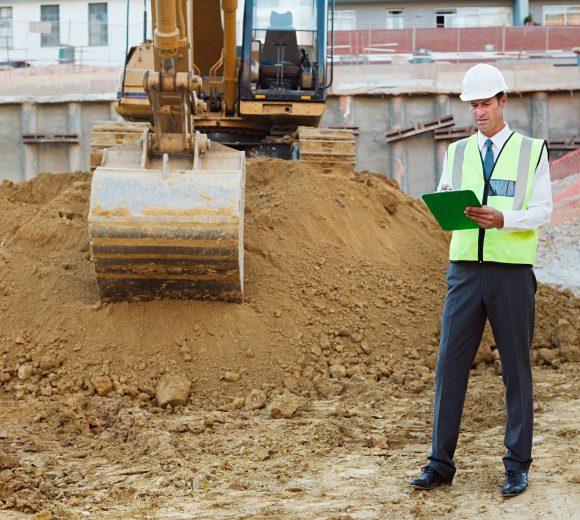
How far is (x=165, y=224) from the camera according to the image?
6.76 meters

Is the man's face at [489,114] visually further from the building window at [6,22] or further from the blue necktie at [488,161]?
the building window at [6,22]

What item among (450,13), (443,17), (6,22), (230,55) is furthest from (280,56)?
(6,22)

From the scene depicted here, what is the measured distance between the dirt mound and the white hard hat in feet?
9.84

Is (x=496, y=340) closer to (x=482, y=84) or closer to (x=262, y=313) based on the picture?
(x=482, y=84)

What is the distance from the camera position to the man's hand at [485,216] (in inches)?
166

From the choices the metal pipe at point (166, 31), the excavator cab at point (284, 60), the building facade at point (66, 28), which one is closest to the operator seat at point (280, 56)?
the excavator cab at point (284, 60)

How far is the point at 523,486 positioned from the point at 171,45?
168 inches

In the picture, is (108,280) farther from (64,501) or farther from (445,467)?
(445,467)

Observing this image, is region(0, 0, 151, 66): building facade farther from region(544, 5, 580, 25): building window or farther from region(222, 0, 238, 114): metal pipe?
region(222, 0, 238, 114): metal pipe

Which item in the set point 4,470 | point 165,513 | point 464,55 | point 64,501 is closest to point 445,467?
point 165,513

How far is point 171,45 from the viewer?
7125 millimetres

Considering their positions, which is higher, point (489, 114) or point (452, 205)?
point (489, 114)

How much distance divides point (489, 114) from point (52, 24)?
27479 millimetres

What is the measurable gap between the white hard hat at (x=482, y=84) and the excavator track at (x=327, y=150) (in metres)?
5.90
